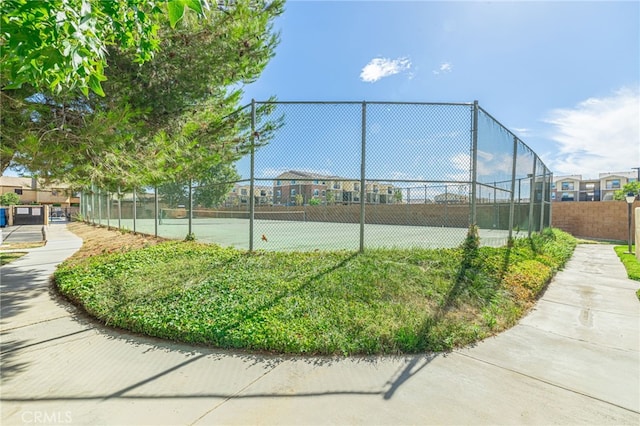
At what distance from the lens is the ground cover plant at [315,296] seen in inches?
Answer: 117

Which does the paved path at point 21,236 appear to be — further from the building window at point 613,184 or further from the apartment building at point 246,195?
the building window at point 613,184

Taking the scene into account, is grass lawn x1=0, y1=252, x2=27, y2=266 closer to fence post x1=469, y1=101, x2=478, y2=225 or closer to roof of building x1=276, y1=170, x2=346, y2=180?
roof of building x1=276, y1=170, x2=346, y2=180

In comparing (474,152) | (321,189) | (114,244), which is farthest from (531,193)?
(114,244)

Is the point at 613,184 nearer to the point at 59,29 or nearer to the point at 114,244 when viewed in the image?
the point at 114,244

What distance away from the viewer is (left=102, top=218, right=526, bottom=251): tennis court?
6.69 m

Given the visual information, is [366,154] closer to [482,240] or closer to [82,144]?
[482,240]

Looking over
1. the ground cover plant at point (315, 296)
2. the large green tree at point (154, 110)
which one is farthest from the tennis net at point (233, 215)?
the large green tree at point (154, 110)

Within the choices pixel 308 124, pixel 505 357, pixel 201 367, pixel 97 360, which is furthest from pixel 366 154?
pixel 97 360

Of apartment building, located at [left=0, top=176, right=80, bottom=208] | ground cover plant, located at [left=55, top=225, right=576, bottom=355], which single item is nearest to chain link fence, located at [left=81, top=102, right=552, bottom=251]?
ground cover plant, located at [left=55, top=225, right=576, bottom=355]

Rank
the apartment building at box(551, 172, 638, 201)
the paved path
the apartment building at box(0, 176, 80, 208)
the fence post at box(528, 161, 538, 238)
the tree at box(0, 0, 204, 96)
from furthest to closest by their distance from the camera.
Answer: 1. the apartment building at box(551, 172, 638, 201)
2. the apartment building at box(0, 176, 80, 208)
3. the paved path
4. the fence post at box(528, 161, 538, 238)
5. the tree at box(0, 0, 204, 96)

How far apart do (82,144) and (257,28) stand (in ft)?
11.5

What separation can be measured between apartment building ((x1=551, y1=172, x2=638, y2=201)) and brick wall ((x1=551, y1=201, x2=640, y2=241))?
178ft

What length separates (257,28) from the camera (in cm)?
545

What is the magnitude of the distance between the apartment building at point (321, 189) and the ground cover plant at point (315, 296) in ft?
4.37
